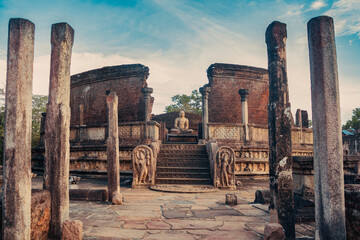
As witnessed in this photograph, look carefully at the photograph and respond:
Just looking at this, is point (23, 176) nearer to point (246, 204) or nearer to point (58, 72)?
point (58, 72)

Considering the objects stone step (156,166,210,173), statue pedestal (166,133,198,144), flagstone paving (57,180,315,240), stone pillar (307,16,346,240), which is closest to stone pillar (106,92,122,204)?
flagstone paving (57,180,315,240)

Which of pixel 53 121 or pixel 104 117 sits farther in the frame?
pixel 104 117

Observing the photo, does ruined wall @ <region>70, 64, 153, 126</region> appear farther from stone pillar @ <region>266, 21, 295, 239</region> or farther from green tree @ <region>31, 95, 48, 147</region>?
stone pillar @ <region>266, 21, 295, 239</region>

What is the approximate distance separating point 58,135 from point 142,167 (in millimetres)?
5423

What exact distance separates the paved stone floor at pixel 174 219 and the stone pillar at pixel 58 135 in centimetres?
52

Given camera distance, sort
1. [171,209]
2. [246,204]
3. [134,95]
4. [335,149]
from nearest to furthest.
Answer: [335,149], [171,209], [246,204], [134,95]

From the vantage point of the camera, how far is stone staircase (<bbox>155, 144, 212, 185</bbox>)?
374 inches

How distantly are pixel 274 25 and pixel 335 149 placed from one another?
205cm

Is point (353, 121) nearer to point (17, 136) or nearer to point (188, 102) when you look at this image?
point (188, 102)

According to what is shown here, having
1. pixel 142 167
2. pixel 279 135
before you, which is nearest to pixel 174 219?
pixel 279 135

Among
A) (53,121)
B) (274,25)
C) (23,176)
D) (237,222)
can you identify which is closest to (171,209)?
(237,222)

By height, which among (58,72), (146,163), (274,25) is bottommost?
(146,163)

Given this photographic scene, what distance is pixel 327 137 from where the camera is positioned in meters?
2.92

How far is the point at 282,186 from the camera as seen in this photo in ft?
12.4
